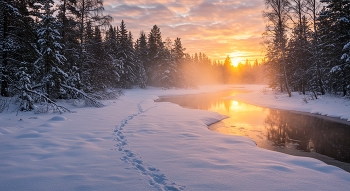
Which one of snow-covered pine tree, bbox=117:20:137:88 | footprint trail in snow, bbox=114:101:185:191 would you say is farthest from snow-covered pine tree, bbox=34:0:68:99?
snow-covered pine tree, bbox=117:20:137:88

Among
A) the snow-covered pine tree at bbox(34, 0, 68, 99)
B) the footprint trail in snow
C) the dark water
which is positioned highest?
the snow-covered pine tree at bbox(34, 0, 68, 99)

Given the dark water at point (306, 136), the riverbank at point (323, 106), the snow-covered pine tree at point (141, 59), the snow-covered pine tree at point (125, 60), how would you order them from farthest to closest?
the snow-covered pine tree at point (141, 59)
the snow-covered pine tree at point (125, 60)
the riverbank at point (323, 106)
the dark water at point (306, 136)

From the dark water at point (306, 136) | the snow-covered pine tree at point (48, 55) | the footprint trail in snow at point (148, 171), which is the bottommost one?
the dark water at point (306, 136)

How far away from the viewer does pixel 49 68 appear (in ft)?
42.0

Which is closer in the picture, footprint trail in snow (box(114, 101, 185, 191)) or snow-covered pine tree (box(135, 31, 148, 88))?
footprint trail in snow (box(114, 101, 185, 191))

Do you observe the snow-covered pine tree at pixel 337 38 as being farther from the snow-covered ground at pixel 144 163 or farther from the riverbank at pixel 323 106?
the snow-covered ground at pixel 144 163

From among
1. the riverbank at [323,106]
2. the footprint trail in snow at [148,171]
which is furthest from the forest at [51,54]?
the riverbank at [323,106]

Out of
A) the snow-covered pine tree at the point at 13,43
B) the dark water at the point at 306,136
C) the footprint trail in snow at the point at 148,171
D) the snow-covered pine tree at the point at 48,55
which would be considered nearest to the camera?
the footprint trail in snow at the point at 148,171

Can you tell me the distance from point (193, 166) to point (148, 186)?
1.35 m

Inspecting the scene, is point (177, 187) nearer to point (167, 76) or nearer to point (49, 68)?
point (49, 68)

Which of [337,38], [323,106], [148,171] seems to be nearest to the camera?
[148,171]

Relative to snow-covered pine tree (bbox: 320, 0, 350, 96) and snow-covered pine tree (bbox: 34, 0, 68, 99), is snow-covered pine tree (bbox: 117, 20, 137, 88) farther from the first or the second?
snow-covered pine tree (bbox: 320, 0, 350, 96)

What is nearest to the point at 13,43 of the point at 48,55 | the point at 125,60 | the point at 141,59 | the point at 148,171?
the point at 48,55

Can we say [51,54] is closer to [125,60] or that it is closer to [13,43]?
[13,43]
